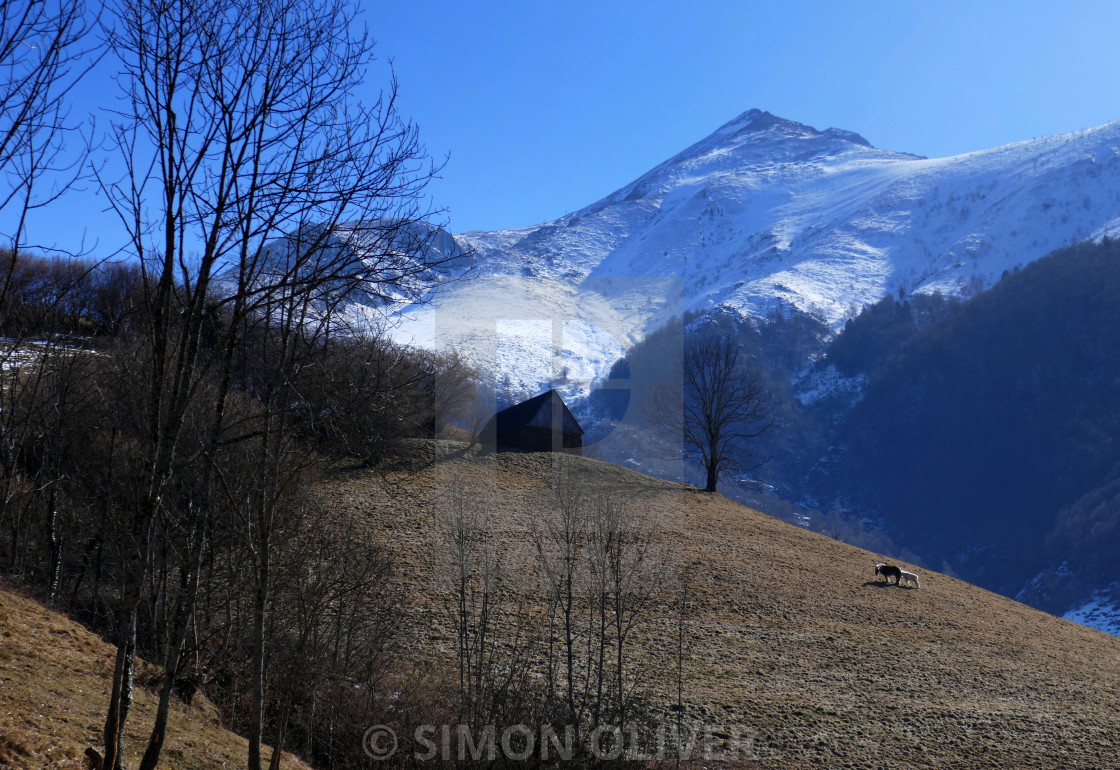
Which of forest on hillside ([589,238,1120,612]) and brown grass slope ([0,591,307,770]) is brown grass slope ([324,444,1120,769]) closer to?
brown grass slope ([0,591,307,770])

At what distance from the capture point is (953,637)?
67.3 ft

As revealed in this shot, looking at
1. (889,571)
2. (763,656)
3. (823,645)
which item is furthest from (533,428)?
(763,656)

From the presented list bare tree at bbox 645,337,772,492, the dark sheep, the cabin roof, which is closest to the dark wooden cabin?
the cabin roof

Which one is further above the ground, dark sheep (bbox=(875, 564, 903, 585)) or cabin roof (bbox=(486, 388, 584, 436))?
cabin roof (bbox=(486, 388, 584, 436))

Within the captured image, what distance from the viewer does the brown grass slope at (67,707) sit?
19.8ft

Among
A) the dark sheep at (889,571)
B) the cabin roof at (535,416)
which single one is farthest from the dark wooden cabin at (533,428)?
the dark sheep at (889,571)

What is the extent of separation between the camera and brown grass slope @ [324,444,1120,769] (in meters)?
13.5

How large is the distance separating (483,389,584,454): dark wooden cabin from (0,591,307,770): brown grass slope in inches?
958

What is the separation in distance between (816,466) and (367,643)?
117 meters

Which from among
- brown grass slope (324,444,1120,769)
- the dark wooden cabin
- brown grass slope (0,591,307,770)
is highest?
the dark wooden cabin

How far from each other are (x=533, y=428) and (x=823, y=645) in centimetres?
1935

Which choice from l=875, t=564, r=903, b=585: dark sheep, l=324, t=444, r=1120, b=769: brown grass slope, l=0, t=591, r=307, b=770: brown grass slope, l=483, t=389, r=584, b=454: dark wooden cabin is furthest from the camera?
l=483, t=389, r=584, b=454: dark wooden cabin

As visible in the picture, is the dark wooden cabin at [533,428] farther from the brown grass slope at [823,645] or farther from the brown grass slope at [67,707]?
the brown grass slope at [67,707]

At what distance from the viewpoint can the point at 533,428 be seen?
116 ft
